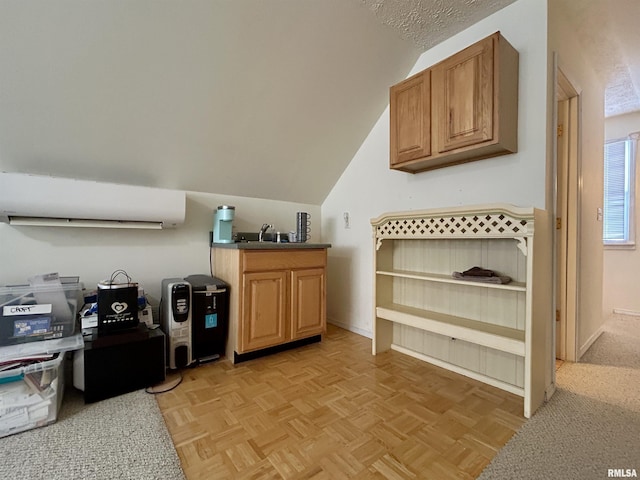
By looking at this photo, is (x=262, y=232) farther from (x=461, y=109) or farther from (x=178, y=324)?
(x=461, y=109)

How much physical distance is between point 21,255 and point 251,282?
155 cm

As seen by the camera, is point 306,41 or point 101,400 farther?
point 306,41

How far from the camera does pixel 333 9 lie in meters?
1.90

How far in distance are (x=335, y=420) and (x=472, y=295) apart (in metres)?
1.28

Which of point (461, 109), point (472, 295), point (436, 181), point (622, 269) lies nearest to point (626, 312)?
point (622, 269)

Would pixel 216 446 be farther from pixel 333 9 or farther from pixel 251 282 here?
pixel 333 9

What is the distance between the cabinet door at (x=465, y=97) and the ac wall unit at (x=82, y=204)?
1994mm

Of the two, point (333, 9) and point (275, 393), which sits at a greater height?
point (333, 9)

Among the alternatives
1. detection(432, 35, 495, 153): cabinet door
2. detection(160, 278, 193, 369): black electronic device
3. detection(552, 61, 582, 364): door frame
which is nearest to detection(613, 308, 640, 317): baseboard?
detection(552, 61, 582, 364): door frame

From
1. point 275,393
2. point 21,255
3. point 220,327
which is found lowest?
point 275,393

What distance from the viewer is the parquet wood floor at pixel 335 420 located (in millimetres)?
1211

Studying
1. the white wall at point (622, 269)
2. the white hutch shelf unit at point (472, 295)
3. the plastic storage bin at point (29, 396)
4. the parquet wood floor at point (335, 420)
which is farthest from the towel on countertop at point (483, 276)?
the white wall at point (622, 269)

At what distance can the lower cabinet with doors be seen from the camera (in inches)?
85.7

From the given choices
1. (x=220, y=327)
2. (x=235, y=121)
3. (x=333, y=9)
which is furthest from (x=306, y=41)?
(x=220, y=327)
